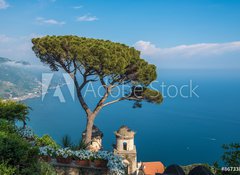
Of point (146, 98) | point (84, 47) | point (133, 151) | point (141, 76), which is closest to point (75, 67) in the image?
point (84, 47)

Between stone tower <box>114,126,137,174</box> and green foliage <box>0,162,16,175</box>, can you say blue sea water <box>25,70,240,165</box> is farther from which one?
green foliage <box>0,162,16,175</box>

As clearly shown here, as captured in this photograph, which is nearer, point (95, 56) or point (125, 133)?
point (95, 56)

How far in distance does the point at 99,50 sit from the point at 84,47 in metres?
0.73

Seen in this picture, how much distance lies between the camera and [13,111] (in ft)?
28.8

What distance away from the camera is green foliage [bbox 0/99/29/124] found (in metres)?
8.62

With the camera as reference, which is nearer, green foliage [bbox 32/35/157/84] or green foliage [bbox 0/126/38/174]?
green foliage [bbox 0/126/38/174]

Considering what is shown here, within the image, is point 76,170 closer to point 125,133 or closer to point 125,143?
point 125,133

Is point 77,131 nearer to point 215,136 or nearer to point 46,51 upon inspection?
point 215,136

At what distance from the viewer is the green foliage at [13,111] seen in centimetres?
862

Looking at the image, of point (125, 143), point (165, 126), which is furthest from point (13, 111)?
point (165, 126)

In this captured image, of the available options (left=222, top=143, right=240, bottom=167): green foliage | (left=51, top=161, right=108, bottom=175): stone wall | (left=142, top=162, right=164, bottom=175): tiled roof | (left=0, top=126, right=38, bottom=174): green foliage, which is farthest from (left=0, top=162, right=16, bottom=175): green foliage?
(left=142, top=162, right=164, bottom=175): tiled roof

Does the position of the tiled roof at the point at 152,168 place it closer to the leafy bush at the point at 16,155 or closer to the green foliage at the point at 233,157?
the leafy bush at the point at 16,155

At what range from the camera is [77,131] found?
57062 mm

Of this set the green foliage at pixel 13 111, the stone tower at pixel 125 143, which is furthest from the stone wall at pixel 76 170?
the stone tower at pixel 125 143
